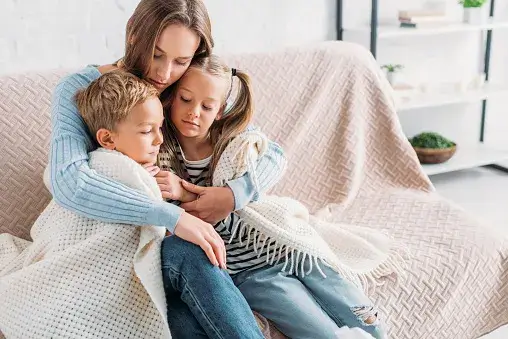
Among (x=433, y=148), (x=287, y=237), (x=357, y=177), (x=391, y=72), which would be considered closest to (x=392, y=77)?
(x=391, y=72)

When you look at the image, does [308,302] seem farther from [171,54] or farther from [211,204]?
[171,54]

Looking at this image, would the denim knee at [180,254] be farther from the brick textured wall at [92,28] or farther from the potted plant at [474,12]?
the potted plant at [474,12]

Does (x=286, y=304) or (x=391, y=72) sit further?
(x=391, y=72)

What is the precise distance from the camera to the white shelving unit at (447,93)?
2959mm

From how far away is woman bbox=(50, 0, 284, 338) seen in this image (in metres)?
1.38

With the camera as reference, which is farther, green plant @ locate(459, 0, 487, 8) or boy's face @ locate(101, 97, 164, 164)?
green plant @ locate(459, 0, 487, 8)

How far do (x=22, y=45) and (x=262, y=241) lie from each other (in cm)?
125

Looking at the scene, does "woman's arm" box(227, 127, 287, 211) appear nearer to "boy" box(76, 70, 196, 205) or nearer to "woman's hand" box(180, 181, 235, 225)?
"woman's hand" box(180, 181, 235, 225)

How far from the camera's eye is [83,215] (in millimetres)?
1459

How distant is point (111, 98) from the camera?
148 cm

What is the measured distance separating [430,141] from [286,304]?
1898mm

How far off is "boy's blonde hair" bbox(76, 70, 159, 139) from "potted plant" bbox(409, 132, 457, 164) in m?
1.92

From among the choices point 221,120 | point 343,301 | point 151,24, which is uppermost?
point 151,24

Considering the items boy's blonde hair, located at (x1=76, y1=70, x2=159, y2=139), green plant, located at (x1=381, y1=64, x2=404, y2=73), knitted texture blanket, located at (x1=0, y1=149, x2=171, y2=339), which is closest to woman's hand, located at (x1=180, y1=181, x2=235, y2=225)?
knitted texture blanket, located at (x1=0, y1=149, x2=171, y2=339)
